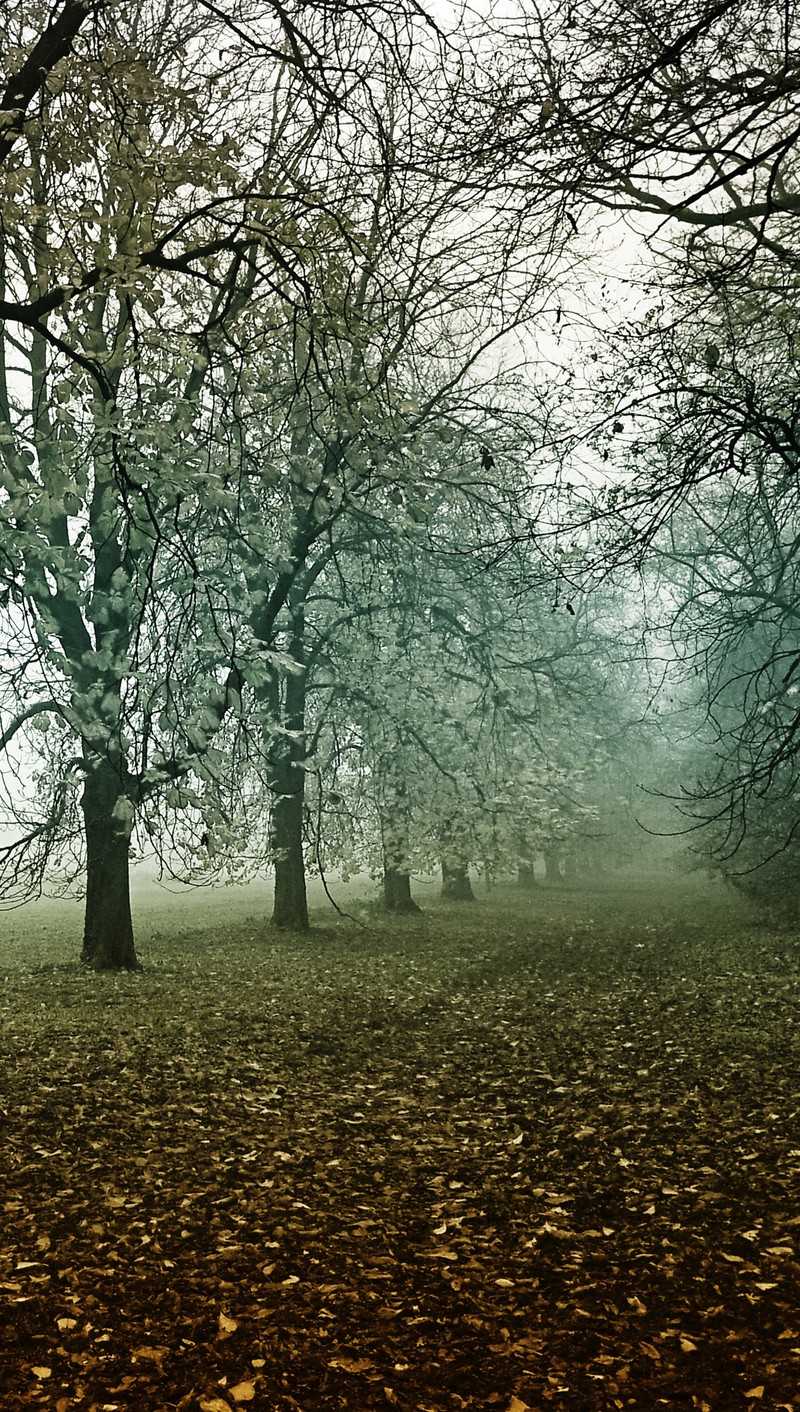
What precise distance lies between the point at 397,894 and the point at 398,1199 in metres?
15.7

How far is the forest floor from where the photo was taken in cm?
360

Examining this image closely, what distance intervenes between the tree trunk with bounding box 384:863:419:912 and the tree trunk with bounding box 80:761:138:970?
8391 mm

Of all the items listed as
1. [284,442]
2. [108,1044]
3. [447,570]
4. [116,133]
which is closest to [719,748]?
[447,570]

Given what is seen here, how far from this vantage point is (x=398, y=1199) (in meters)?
5.35

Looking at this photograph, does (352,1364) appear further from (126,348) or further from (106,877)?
(106,877)

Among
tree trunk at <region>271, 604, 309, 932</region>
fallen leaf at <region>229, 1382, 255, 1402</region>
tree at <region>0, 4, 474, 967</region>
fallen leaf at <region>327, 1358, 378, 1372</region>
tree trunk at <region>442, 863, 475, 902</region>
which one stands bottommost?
fallen leaf at <region>327, 1358, 378, 1372</region>

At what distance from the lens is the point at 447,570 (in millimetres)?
17562

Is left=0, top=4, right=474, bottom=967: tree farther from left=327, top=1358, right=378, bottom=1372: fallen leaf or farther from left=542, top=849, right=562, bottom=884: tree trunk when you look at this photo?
left=542, top=849, right=562, bottom=884: tree trunk

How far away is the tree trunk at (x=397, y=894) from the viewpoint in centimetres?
2084

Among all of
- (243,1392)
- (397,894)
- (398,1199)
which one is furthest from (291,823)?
(243,1392)

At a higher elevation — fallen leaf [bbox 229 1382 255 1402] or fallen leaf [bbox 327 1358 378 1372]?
fallen leaf [bbox 229 1382 255 1402]

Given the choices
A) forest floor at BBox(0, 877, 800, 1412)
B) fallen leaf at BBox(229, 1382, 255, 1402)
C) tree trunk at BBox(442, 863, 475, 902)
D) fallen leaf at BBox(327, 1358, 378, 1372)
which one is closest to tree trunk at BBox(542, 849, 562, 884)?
tree trunk at BBox(442, 863, 475, 902)

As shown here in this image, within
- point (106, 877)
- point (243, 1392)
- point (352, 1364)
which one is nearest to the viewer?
point (243, 1392)

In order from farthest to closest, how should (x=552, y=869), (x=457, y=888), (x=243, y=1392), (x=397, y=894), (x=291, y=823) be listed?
(x=552, y=869) → (x=457, y=888) → (x=397, y=894) → (x=291, y=823) → (x=243, y=1392)
